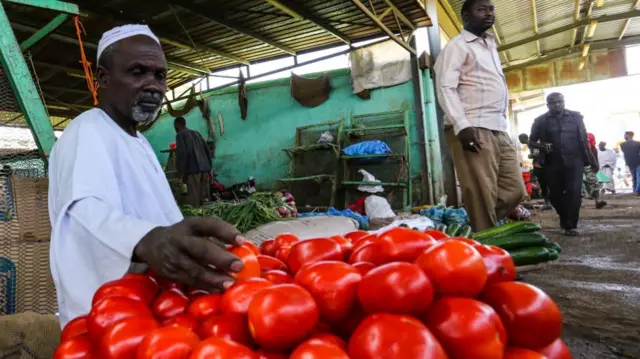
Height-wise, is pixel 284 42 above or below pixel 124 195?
above

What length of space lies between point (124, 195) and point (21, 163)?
1.79 metres

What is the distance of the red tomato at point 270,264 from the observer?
110 cm

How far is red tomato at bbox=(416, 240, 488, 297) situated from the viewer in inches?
29.4

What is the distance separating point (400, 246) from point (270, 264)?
37 centimetres

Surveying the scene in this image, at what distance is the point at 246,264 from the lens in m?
0.95

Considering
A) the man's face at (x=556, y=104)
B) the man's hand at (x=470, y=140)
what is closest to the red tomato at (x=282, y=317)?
the man's hand at (x=470, y=140)

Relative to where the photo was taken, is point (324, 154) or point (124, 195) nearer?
point (124, 195)

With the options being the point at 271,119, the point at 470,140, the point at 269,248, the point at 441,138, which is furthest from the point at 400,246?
the point at 271,119

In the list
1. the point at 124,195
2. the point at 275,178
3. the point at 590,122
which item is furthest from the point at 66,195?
the point at 590,122

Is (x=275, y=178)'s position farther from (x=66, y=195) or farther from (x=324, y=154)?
(x=66, y=195)

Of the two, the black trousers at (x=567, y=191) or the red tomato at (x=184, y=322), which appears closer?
the red tomato at (x=184, y=322)

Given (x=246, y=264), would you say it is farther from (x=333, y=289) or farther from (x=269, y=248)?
(x=269, y=248)

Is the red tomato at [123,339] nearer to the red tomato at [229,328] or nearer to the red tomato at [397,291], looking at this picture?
the red tomato at [229,328]

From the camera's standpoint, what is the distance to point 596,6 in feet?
36.9
